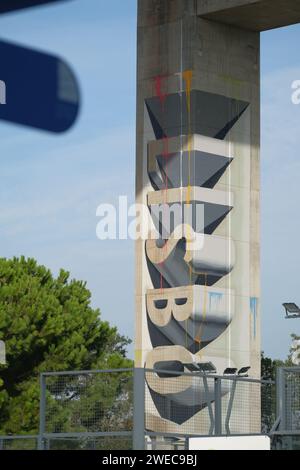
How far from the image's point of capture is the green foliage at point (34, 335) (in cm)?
4075

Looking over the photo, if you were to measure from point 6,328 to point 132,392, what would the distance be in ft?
91.4

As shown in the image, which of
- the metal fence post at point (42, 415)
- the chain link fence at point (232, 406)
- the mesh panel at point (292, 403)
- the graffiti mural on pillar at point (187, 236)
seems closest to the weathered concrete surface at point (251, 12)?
the graffiti mural on pillar at point (187, 236)

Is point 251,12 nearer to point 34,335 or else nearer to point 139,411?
point 139,411

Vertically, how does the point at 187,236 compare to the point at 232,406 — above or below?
above

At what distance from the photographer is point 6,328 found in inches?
1630

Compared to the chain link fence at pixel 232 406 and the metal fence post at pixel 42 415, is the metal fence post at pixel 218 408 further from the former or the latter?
the metal fence post at pixel 42 415

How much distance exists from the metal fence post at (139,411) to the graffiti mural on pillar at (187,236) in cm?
1355

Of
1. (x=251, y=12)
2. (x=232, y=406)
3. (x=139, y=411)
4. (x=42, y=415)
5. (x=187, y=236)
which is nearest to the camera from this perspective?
(x=139, y=411)

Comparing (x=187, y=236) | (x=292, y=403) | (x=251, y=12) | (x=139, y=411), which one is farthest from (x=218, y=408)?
(x=251, y=12)

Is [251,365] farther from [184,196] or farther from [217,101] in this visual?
[217,101]

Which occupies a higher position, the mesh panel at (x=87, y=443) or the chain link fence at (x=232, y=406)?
the chain link fence at (x=232, y=406)

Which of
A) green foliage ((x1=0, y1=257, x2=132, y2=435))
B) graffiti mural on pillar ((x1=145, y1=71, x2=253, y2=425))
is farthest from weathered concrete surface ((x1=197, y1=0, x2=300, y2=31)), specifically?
green foliage ((x1=0, y1=257, x2=132, y2=435))

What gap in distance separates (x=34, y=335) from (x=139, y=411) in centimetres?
2918

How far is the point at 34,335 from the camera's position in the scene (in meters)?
41.9
